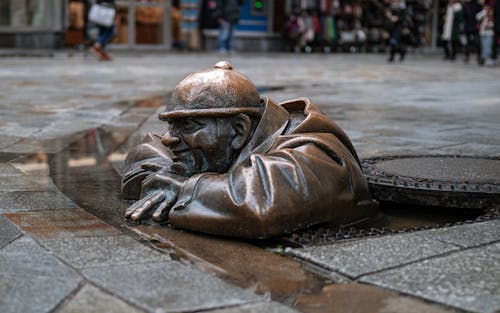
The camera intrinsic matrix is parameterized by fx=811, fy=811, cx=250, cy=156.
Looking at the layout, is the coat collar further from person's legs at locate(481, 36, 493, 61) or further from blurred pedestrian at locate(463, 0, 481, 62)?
blurred pedestrian at locate(463, 0, 481, 62)

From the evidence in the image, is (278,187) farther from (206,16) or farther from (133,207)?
(206,16)

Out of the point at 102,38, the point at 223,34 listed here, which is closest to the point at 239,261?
the point at 102,38

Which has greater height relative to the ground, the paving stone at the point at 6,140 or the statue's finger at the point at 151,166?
the statue's finger at the point at 151,166

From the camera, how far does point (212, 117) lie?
144 inches

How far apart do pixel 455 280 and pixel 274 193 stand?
87 cm

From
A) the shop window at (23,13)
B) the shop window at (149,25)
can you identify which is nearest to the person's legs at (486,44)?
the shop window at (149,25)

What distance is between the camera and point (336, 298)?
2678 mm

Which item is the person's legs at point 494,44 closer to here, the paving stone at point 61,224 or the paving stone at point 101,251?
the paving stone at point 61,224

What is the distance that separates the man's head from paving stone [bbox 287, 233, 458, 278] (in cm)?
70

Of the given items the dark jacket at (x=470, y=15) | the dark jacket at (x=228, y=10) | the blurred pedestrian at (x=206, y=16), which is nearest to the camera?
the dark jacket at (x=470, y=15)

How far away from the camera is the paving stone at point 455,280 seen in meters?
2.59

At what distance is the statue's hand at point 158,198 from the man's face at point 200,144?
9 centimetres

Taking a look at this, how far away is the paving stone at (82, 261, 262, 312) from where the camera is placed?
2549 millimetres

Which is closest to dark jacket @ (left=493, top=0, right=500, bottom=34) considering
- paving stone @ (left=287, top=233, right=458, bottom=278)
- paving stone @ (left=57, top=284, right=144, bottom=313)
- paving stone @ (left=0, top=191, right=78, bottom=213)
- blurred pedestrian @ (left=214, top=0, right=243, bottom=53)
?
blurred pedestrian @ (left=214, top=0, right=243, bottom=53)
